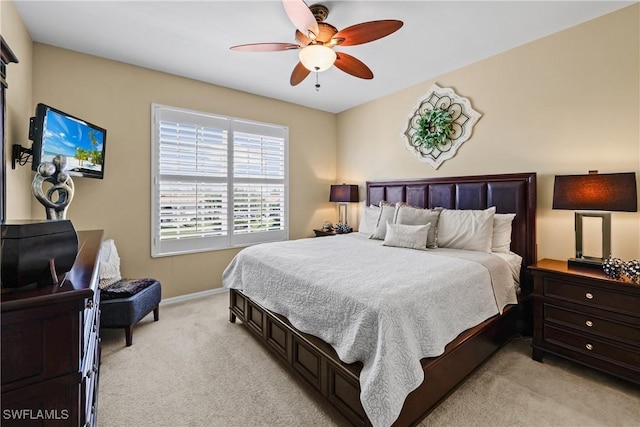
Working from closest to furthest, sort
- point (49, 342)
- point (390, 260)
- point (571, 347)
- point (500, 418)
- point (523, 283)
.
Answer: point (49, 342), point (500, 418), point (571, 347), point (390, 260), point (523, 283)

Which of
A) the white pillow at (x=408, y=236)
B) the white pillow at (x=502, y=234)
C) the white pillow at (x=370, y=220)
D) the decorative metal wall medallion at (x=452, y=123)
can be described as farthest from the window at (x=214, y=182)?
the white pillow at (x=502, y=234)

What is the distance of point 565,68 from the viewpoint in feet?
8.63

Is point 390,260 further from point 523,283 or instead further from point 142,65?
point 142,65

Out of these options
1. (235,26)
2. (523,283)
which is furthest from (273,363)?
(235,26)

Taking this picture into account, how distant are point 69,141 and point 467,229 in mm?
3844

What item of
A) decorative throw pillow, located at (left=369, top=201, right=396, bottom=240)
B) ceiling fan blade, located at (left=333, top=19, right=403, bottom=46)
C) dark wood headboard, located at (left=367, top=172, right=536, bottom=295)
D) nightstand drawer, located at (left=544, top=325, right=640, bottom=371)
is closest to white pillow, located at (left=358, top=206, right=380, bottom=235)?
decorative throw pillow, located at (left=369, top=201, right=396, bottom=240)

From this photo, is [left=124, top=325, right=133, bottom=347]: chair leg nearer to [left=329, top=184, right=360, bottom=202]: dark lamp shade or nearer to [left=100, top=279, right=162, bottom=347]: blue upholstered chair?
[left=100, top=279, right=162, bottom=347]: blue upholstered chair

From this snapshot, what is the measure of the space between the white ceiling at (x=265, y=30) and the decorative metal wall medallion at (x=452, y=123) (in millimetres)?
302

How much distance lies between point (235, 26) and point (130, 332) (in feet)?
9.64

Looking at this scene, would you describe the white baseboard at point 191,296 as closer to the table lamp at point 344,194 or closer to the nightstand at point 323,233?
the nightstand at point 323,233

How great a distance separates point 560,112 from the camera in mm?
2678

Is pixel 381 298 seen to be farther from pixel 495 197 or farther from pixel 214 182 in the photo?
pixel 214 182

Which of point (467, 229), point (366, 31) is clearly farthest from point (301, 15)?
point (467, 229)

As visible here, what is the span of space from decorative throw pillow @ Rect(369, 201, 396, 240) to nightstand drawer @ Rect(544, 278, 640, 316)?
5.14 feet
